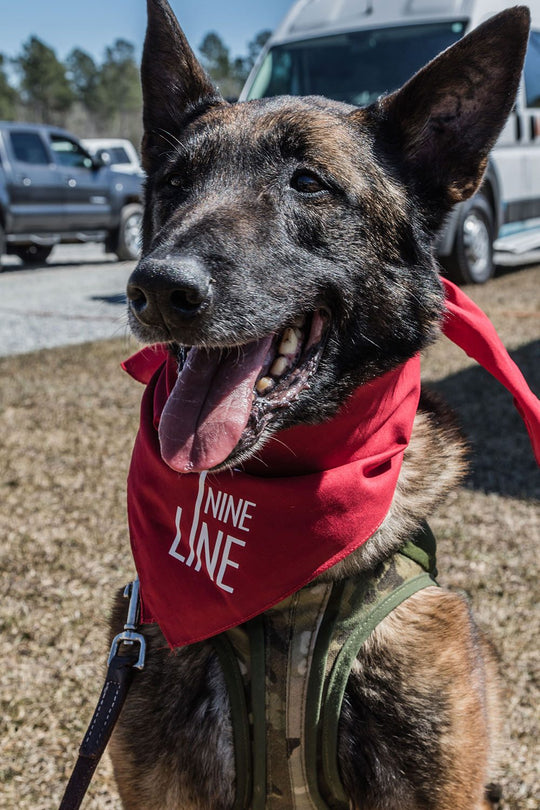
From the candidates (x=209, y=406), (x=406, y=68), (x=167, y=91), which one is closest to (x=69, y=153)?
(x=406, y=68)

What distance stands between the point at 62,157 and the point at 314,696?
43.6 feet

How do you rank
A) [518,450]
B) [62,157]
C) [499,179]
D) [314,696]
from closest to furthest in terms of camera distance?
[314,696], [518,450], [499,179], [62,157]

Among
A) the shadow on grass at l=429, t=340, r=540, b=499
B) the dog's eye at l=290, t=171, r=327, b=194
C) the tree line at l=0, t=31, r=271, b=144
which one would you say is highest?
the dog's eye at l=290, t=171, r=327, b=194

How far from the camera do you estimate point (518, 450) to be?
4488 mm

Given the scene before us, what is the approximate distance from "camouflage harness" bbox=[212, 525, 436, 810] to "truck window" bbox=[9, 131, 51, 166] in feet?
41.3

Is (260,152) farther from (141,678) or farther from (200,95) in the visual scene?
(141,678)

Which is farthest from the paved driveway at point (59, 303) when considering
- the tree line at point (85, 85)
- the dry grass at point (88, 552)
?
the tree line at point (85, 85)

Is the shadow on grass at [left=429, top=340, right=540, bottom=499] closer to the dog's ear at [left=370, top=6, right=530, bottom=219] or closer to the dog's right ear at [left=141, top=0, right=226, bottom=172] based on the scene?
the dog's ear at [left=370, top=6, right=530, bottom=219]

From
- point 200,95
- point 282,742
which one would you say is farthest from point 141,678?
point 200,95

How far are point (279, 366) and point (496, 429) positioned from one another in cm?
340

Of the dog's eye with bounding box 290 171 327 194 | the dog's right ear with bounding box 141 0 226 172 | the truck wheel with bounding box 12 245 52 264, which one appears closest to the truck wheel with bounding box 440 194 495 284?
the dog's right ear with bounding box 141 0 226 172

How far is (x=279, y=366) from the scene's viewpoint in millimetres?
1731

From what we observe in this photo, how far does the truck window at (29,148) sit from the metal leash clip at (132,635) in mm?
12335

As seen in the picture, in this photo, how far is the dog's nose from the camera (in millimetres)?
1512
